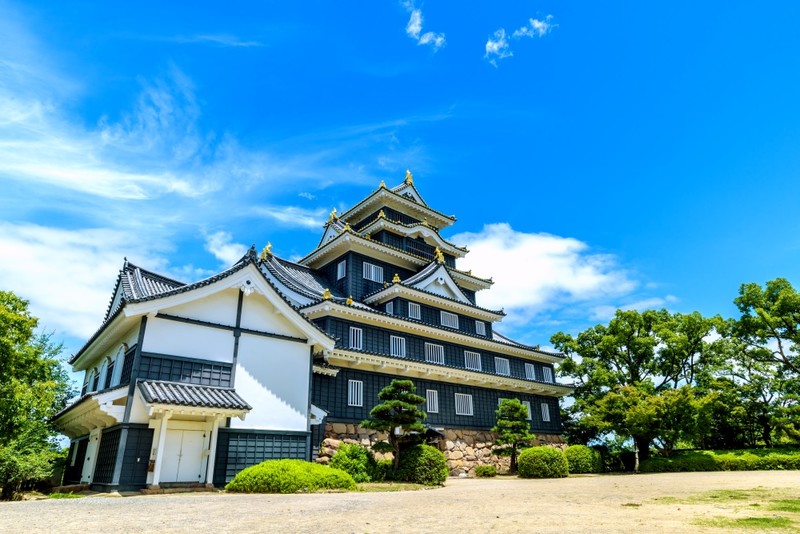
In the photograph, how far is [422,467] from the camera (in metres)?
18.8

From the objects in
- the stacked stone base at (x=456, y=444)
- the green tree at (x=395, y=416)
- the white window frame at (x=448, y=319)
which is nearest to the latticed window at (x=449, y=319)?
the white window frame at (x=448, y=319)

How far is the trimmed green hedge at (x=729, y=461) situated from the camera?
2809 cm

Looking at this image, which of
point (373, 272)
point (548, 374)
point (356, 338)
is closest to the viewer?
point (356, 338)

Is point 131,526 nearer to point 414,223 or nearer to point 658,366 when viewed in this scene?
point 414,223

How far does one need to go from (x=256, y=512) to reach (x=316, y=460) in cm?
1309

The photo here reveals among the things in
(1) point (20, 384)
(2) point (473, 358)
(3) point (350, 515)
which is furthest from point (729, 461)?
(1) point (20, 384)

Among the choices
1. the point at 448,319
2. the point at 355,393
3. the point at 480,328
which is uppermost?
the point at 448,319

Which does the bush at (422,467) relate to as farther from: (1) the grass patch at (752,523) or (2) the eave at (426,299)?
(1) the grass patch at (752,523)

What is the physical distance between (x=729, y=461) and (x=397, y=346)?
2133cm

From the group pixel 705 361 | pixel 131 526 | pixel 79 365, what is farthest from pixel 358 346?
pixel 705 361

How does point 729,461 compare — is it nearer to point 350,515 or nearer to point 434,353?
point 434,353

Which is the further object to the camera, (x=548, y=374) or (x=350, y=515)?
(x=548, y=374)

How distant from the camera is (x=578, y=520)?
8.62m

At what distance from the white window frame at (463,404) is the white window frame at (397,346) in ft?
15.0
